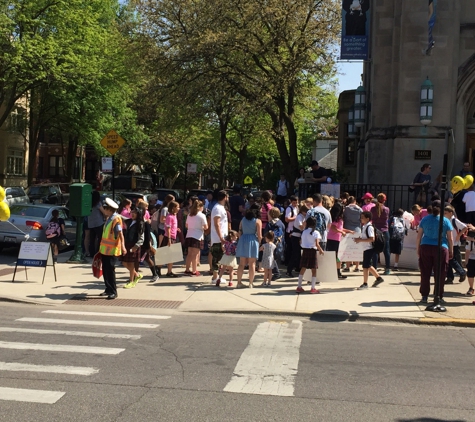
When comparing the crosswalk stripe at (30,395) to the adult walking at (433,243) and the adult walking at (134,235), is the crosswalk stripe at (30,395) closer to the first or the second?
the adult walking at (134,235)

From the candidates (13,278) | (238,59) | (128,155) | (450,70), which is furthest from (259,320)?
(128,155)

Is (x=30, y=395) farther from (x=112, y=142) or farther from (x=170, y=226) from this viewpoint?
(x=112, y=142)

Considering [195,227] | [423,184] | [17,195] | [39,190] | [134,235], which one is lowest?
[134,235]

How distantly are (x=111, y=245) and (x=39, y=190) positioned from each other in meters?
20.9

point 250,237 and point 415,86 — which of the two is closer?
point 250,237

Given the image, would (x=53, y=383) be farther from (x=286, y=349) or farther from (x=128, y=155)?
(x=128, y=155)

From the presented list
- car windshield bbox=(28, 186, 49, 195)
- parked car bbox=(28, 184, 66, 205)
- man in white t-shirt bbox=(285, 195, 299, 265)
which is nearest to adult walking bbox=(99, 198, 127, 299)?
man in white t-shirt bbox=(285, 195, 299, 265)

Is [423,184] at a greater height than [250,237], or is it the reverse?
[423,184]

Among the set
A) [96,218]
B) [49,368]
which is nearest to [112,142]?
[96,218]

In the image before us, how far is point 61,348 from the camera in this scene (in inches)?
295

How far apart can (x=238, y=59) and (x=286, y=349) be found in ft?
50.7

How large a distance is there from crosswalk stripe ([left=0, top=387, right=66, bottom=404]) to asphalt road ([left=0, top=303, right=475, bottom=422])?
31 millimetres

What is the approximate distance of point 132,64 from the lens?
24.0 m

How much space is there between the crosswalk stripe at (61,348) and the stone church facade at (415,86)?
1299 cm
